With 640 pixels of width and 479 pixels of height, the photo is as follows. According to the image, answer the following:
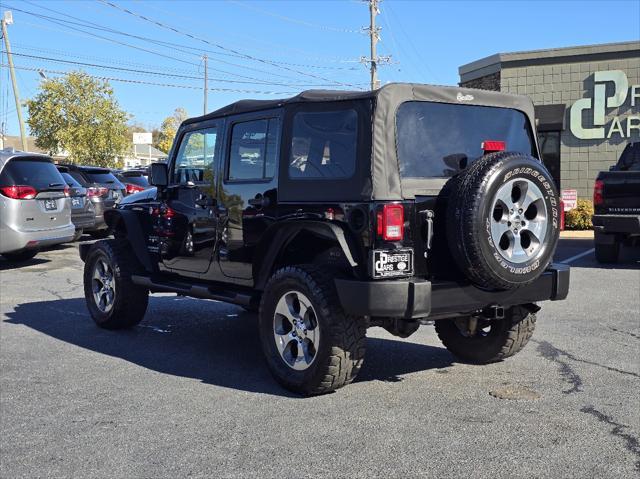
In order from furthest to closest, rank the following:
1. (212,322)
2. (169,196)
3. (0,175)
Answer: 1. (0,175)
2. (212,322)
3. (169,196)

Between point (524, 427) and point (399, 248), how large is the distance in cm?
129

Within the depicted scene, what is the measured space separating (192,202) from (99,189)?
9.86 m

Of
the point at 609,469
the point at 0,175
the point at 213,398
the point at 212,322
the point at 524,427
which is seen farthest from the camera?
the point at 0,175

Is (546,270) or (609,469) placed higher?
(546,270)

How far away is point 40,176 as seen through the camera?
11.5m

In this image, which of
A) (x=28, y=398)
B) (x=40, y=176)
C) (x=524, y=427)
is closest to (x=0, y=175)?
(x=40, y=176)

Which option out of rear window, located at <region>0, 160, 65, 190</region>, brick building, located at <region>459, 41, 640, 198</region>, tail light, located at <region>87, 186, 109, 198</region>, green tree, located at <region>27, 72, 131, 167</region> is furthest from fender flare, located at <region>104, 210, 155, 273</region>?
A: green tree, located at <region>27, 72, 131, 167</region>

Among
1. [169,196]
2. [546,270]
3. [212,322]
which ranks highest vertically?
[169,196]

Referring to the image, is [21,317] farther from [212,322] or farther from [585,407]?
[585,407]

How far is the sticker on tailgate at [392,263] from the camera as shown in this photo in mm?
4363

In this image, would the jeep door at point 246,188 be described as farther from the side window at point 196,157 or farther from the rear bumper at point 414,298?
the rear bumper at point 414,298

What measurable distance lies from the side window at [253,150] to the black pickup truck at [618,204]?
7.02 m

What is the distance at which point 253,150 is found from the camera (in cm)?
553

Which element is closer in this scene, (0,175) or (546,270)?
(546,270)
